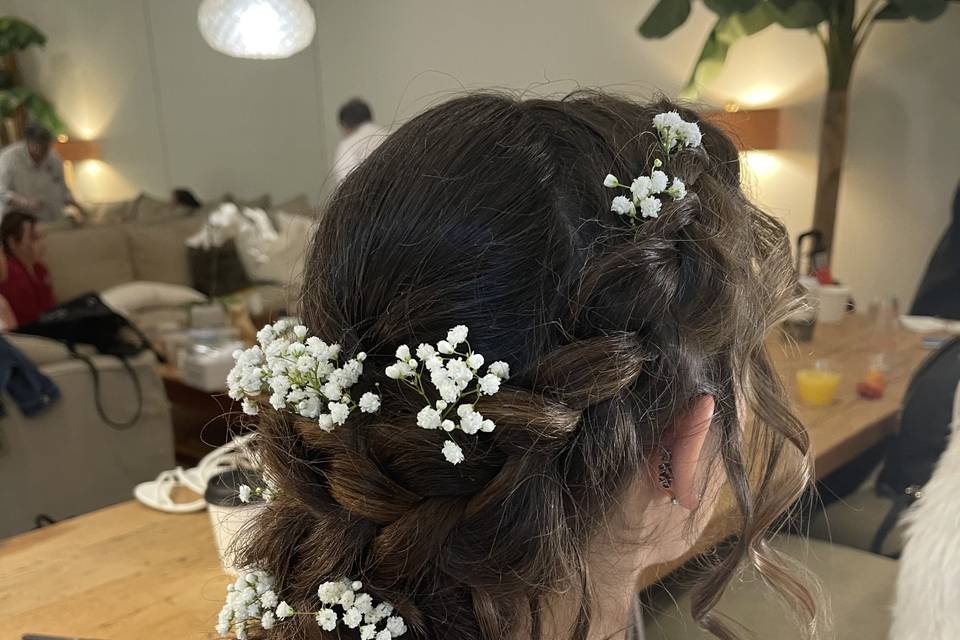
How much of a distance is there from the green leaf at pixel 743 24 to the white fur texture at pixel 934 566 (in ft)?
7.67

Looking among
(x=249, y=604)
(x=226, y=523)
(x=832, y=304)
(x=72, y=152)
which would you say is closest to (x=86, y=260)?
(x=72, y=152)

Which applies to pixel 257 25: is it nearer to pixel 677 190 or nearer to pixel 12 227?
pixel 12 227

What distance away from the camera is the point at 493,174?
0.55 metres

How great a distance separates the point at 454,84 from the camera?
3705 millimetres

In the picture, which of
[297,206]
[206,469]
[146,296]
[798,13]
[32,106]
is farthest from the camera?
[297,206]

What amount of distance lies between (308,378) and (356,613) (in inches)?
6.1

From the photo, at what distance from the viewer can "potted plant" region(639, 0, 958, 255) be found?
276 cm

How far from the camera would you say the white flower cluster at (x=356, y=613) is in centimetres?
54

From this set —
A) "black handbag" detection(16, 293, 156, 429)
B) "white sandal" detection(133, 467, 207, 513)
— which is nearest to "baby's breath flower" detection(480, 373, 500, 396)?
"white sandal" detection(133, 467, 207, 513)

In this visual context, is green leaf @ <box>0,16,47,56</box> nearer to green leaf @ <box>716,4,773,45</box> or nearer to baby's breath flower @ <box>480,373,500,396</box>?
green leaf @ <box>716,4,773,45</box>

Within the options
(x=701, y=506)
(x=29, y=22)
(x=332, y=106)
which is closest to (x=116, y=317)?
(x=29, y=22)

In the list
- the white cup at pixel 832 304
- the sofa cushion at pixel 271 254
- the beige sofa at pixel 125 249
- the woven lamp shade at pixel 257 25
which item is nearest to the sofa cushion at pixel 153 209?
the beige sofa at pixel 125 249

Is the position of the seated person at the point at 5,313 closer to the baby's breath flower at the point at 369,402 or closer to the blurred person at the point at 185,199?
the blurred person at the point at 185,199

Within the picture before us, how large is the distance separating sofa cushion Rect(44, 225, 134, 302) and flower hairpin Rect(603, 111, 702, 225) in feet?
8.31
